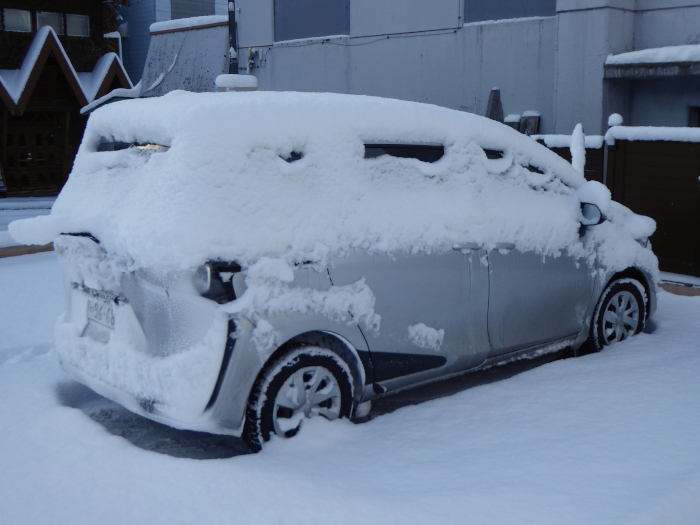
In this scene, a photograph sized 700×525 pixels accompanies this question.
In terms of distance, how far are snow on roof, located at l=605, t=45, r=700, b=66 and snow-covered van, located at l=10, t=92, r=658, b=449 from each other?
21.6 feet

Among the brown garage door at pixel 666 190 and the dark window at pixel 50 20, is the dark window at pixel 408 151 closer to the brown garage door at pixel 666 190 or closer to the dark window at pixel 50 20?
the brown garage door at pixel 666 190

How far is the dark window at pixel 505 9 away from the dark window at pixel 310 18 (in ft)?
12.5

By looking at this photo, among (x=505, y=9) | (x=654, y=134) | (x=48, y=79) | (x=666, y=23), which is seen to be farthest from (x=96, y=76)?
(x=654, y=134)

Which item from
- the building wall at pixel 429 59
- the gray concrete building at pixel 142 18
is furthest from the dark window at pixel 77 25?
the building wall at pixel 429 59

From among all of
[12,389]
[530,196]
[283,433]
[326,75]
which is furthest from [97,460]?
[326,75]

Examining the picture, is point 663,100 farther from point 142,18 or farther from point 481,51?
point 142,18

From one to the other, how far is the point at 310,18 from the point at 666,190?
39.8ft

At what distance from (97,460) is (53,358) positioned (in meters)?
1.97

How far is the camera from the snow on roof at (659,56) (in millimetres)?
10496

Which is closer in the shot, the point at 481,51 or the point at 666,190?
the point at 666,190

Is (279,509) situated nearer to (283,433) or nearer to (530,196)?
(283,433)

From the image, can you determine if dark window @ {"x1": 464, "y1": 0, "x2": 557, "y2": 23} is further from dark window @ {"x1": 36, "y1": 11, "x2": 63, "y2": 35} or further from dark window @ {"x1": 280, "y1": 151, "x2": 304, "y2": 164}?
dark window @ {"x1": 36, "y1": 11, "x2": 63, "y2": 35}

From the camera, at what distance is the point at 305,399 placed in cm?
403

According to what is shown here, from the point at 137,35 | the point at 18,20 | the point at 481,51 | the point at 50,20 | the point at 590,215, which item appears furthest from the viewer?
the point at 137,35
